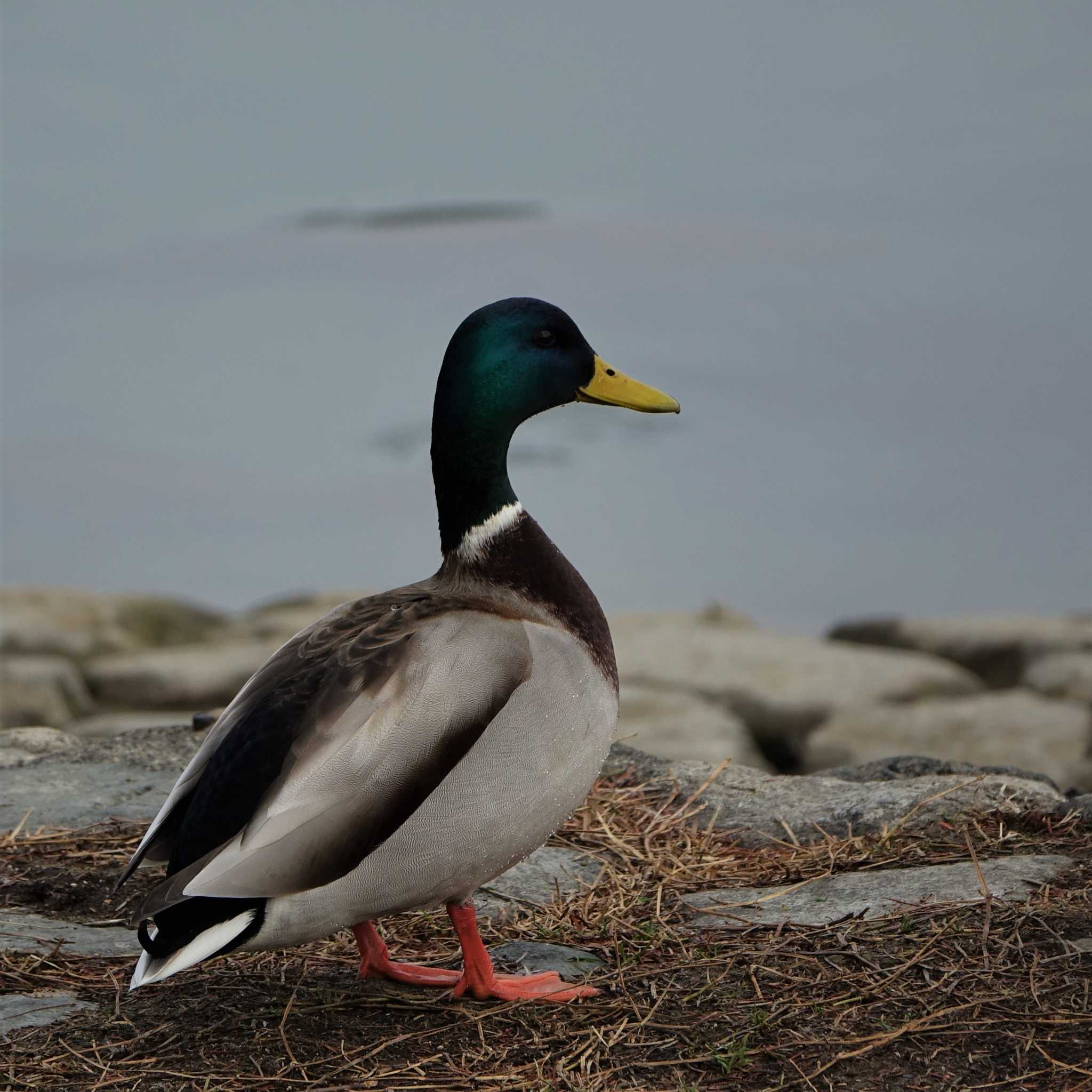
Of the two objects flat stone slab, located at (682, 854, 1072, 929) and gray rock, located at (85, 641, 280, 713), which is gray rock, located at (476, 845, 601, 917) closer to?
flat stone slab, located at (682, 854, 1072, 929)

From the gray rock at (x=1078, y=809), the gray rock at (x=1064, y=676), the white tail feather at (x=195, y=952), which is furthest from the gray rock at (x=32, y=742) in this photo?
the gray rock at (x=1064, y=676)

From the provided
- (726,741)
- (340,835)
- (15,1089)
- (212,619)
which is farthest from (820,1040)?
(212,619)

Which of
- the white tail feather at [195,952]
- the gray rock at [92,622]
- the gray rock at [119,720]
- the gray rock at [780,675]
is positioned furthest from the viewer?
the gray rock at [92,622]

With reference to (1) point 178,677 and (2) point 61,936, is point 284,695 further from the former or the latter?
(1) point 178,677

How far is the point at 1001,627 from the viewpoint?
9750 mm

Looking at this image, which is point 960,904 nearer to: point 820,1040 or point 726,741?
point 820,1040

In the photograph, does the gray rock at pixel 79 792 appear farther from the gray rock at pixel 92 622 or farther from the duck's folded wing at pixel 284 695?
the gray rock at pixel 92 622

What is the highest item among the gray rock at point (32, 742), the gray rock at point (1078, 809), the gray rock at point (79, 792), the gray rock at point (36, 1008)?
the gray rock at point (36, 1008)

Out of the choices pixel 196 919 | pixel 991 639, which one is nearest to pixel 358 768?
pixel 196 919

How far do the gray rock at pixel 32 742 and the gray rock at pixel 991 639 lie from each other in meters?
5.77

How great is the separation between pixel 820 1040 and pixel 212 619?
28.9ft

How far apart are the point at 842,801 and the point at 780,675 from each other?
4.40 metres

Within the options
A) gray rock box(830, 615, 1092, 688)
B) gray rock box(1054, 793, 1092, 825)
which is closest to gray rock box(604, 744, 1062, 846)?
gray rock box(1054, 793, 1092, 825)

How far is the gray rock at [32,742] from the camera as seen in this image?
545 cm
